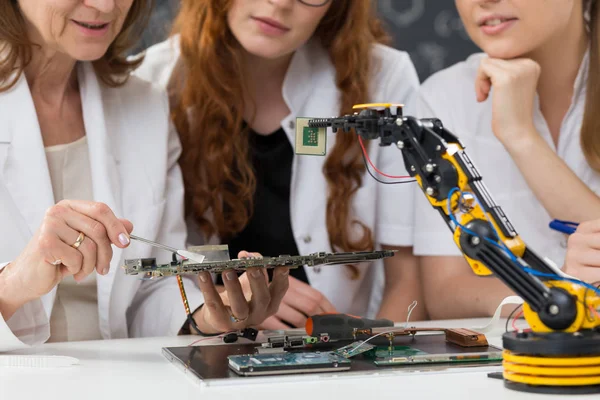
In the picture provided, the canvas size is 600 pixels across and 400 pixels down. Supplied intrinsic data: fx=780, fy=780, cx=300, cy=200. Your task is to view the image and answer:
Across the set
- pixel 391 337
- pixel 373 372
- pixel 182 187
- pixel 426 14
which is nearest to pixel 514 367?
pixel 373 372

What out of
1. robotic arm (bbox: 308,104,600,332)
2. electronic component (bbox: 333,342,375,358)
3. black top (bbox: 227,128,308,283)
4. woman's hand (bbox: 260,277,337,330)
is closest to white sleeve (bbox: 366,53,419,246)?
black top (bbox: 227,128,308,283)

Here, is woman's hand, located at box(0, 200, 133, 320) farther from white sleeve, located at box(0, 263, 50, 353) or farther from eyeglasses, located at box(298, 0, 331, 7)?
eyeglasses, located at box(298, 0, 331, 7)

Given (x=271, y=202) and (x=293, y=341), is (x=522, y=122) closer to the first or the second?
(x=271, y=202)

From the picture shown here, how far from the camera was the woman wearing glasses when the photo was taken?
179 cm

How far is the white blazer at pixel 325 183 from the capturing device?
1.85 meters

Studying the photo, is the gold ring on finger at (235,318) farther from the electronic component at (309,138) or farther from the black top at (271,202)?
the black top at (271,202)

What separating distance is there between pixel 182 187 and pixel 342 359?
878mm

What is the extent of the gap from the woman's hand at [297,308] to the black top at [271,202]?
10.5 inches

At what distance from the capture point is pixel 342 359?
0.97m

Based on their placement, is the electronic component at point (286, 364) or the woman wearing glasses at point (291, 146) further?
the woman wearing glasses at point (291, 146)

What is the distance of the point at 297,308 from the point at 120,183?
0.46 meters

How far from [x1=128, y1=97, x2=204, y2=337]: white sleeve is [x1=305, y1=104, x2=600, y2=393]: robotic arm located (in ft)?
2.20

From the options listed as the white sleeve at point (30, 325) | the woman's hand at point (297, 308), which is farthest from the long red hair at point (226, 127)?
the white sleeve at point (30, 325)

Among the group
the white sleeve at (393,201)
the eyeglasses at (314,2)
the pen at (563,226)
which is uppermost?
the eyeglasses at (314,2)
